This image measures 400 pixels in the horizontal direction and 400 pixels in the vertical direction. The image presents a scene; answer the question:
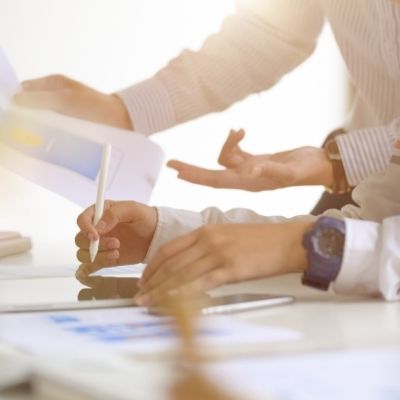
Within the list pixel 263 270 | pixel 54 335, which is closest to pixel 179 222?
pixel 263 270

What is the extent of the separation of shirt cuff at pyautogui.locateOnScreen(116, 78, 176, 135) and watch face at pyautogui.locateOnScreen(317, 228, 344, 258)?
72cm

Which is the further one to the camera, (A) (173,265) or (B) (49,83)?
(B) (49,83)

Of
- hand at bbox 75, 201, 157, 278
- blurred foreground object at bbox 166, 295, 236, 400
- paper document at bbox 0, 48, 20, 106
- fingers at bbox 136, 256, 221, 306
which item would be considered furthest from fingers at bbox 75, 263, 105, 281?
blurred foreground object at bbox 166, 295, 236, 400

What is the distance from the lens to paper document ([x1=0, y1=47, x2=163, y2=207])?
1264mm

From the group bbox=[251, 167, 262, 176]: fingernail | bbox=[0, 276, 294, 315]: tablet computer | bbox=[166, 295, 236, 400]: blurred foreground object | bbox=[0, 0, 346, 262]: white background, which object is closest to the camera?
bbox=[166, 295, 236, 400]: blurred foreground object

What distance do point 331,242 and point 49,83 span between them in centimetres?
79

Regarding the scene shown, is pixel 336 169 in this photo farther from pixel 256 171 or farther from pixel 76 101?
pixel 76 101

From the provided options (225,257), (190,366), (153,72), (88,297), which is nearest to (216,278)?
(225,257)

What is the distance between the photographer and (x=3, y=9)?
2191 mm

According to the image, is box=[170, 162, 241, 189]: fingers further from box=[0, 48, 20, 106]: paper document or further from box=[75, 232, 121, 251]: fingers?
box=[0, 48, 20, 106]: paper document

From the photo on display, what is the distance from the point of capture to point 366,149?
1.04 m

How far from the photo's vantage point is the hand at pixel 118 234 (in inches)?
38.7

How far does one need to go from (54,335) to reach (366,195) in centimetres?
62

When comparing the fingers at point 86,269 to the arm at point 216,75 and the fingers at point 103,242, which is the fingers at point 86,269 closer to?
the fingers at point 103,242
